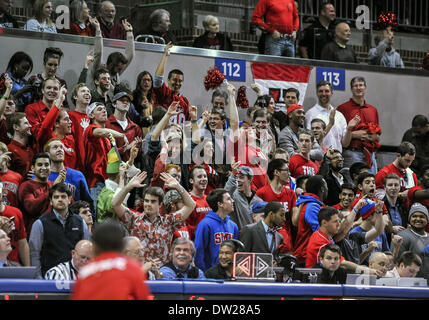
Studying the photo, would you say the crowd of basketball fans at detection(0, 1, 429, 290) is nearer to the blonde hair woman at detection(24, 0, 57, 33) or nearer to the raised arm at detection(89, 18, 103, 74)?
the raised arm at detection(89, 18, 103, 74)

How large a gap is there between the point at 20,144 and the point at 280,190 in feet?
10.0

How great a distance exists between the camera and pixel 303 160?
12.3 meters

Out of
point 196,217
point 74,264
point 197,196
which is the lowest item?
point 74,264

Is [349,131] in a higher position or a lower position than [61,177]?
higher

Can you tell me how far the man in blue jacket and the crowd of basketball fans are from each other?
13 millimetres

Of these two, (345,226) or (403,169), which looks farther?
(403,169)

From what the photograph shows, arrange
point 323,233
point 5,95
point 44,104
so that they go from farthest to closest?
1. point 44,104
2. point 5,95
3. point 323,233

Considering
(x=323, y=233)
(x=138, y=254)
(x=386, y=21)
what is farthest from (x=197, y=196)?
(x=386, y=21)

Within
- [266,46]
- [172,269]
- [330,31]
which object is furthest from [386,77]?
[172,269]

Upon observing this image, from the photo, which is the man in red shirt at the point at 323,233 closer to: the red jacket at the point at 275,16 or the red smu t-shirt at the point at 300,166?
the red smu t-shirt at the point at 300,166

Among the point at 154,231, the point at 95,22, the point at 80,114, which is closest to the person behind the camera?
the point at 154,231

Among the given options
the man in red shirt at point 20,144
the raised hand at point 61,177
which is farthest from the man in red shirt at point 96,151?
the raised hand at point 61,177

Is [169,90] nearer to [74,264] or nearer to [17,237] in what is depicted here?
[17,237]

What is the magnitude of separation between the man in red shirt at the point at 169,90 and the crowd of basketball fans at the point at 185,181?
2 cm
